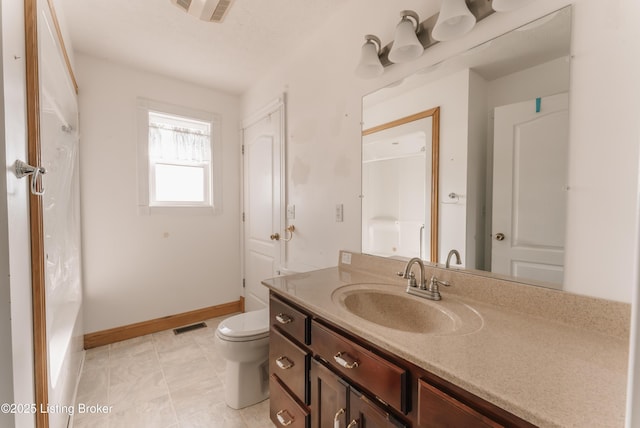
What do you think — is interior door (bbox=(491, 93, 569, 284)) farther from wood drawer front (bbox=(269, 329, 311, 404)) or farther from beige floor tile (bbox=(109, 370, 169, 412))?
beige floor tile (bbox=(109, 370, 169, 412))

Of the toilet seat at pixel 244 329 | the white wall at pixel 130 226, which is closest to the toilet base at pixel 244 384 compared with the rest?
the toilet seat at pixel 244 329

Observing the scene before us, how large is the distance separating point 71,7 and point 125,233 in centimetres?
165

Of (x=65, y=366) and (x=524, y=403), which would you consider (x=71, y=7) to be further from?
(x=524, y=403)

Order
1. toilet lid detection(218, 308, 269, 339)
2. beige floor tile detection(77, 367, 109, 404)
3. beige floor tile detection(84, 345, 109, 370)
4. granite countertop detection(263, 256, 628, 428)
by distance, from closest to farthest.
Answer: granite countertop detection(263, 256, 628, 428) → toilet lid detection(218, 308, 269, 339) → beige floor tile detection(77, 367, 109, 404) → beige floor tile detection(84, 345, 109, 370)

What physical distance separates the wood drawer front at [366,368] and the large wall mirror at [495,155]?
61 cm

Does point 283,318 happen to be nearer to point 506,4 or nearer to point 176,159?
point 506,4

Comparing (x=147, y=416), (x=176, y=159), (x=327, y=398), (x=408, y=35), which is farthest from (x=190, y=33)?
(x=147, y=416)

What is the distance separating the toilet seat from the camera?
5.20ft

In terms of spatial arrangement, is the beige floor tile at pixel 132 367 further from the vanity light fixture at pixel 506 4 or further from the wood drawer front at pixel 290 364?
the vanity light fixture at pixel 506 4

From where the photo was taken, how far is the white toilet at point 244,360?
1587mm

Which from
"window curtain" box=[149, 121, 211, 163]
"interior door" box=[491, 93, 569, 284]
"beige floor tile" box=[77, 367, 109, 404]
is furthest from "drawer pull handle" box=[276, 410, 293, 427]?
"window curtain" box=[149, 121, 211, 163]

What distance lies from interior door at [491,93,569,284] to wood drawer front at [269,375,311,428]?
1.01m

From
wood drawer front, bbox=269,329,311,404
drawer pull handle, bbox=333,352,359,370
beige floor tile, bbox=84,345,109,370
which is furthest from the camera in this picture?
beige floor tile, bbox=84,345,109,370

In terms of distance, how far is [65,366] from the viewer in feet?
4.47
